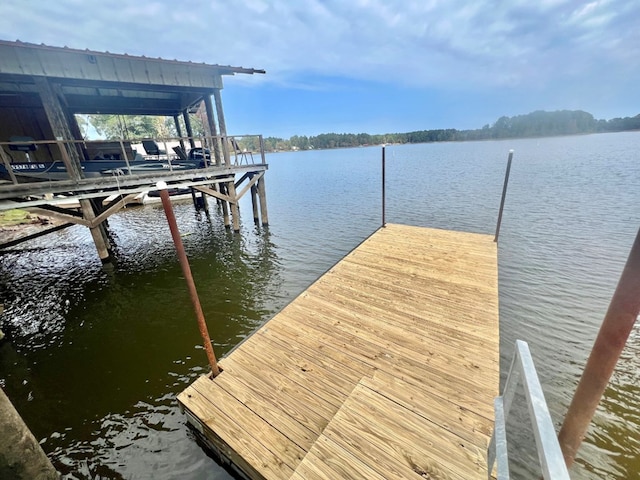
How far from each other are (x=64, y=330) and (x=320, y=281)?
586 centimetres

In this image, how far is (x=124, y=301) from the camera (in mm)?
7180

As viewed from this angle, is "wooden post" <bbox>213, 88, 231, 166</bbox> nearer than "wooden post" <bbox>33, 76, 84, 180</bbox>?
No

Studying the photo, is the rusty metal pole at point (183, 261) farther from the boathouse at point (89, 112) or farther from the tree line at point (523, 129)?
the tree line at point (523, 129)

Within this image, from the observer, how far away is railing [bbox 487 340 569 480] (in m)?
0.78

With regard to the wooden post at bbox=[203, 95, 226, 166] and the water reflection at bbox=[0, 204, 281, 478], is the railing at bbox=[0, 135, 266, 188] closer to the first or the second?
the wooden post at bbox=[203, 95, 226, 166]

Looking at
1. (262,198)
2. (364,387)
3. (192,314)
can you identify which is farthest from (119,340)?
(262,198)

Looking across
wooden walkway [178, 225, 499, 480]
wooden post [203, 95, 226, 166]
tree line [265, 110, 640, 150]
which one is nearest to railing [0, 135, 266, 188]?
wooden post [203, 95, 226, 166]

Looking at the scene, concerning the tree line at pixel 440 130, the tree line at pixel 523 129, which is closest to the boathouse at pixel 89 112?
the tree line at pixel 440 130

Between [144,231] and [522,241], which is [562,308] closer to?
[522,241]

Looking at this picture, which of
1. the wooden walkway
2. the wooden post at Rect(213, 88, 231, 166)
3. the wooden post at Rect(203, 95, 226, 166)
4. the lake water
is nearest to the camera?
the wooden walkway

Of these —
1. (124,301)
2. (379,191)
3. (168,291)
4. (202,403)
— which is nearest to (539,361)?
(202,403)

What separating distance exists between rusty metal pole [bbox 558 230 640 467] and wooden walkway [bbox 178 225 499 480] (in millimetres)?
917

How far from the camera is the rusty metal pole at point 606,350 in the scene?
50.4 inches

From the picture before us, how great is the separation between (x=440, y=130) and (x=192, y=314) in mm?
120363
